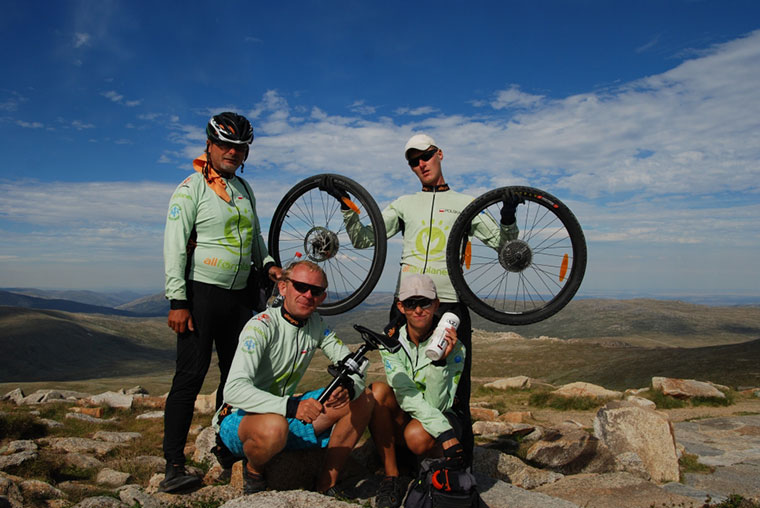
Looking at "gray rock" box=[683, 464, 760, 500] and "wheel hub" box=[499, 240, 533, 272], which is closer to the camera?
"wheel hub" box=[499, 240, 533, 272]

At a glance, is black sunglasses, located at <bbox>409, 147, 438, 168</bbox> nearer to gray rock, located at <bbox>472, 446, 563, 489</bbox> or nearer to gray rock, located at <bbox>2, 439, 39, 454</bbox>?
gray rock, located at <bbox>472, 446, 563, 489</bbox>

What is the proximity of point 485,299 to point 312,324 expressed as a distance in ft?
7.06

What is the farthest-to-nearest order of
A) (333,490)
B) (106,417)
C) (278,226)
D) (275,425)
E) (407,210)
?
(106,417), (278,226), (407,210), (333,490), (275,425)

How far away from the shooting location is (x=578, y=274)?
5.59 m

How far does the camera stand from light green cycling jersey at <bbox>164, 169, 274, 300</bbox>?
14.5 ft

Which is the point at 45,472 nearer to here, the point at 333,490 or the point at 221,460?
the point at 221,460

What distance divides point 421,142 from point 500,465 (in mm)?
3799

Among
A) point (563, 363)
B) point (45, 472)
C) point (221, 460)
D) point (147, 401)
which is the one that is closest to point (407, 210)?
point (221, 460)

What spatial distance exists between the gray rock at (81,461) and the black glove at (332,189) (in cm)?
461

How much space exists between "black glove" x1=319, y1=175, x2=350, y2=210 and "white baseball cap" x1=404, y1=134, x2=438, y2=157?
1185 mm

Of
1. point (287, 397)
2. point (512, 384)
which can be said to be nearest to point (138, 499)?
point (287, 397)

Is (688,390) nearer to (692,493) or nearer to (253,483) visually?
(692,493)

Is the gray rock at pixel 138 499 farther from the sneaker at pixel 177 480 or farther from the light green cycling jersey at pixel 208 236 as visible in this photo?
Answer: the light green cycling jersey at pixel 208 236

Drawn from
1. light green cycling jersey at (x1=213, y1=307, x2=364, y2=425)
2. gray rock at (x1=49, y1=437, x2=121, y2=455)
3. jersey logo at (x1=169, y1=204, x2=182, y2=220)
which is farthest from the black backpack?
gray rock at (x1=49, y1=437, x2=121, y2=455)
